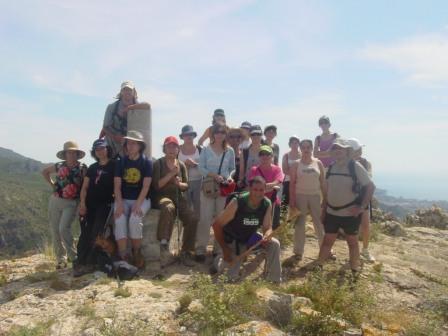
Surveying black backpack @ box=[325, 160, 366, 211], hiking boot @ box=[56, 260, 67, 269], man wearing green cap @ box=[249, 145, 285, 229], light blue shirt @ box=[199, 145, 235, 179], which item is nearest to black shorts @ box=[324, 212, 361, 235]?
black backpack @ box=[325, 160, 366, 211]

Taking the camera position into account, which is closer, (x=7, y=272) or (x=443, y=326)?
(x=443, y=326)

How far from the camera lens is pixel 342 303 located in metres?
5.81

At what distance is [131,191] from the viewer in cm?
731

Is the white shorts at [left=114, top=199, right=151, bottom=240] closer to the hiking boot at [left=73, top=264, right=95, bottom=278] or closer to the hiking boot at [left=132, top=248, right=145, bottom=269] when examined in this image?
the hiking boot at [left=132, top=248, right=145, bottom=269]

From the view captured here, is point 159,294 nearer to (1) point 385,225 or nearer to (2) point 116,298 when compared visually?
(2) point 116,298

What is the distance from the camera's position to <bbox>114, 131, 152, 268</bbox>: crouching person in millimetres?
7184

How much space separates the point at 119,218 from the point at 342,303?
156 inches

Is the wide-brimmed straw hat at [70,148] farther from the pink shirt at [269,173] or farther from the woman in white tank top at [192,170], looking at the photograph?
A: the pink shirt at [269,173]

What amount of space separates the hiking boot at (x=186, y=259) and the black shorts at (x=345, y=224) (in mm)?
2789

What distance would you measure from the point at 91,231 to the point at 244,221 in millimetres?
2833

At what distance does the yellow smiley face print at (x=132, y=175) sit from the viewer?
7250 millimetres

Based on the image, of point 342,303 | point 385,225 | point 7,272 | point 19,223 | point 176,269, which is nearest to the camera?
point 342,303

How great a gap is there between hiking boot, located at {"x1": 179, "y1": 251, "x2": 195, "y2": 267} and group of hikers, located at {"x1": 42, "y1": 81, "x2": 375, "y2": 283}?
23mm

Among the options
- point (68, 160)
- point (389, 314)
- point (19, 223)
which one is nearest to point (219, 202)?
point (68, 160)
